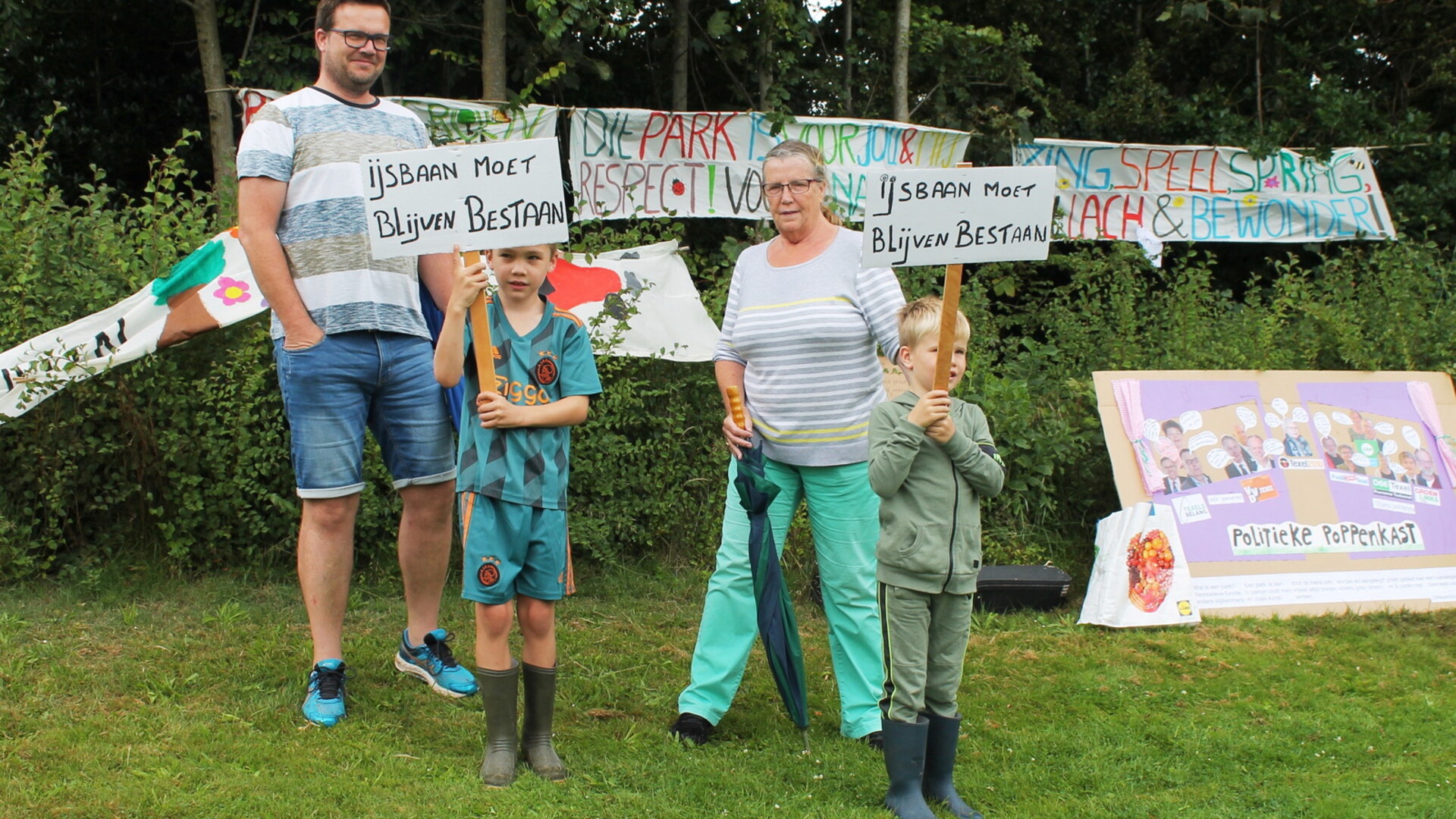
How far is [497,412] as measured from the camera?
11.1ft

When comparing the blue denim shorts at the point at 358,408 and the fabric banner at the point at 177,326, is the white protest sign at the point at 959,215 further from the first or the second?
the fabric banner at the point at 177,326

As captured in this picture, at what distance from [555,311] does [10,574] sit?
11.1ft

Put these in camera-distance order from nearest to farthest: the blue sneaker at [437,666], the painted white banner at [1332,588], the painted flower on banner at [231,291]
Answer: the blue sneaker at [437,666] < the painted flower on banner at [231,291] < the painted white banner at [1332,588]

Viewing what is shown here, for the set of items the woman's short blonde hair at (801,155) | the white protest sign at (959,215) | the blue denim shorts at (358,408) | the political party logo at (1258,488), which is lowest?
the political party logo at (1258,488)

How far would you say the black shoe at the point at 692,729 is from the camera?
4.00m

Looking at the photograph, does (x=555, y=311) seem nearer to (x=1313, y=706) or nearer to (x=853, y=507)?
(x=853, y=507)

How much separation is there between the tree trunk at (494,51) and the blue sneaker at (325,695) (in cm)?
510

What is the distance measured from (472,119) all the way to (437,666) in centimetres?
424

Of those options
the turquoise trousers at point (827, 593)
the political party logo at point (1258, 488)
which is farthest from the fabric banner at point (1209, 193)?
the turquoise trousers at point (827, 593)

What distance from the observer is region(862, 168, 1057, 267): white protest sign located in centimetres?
351

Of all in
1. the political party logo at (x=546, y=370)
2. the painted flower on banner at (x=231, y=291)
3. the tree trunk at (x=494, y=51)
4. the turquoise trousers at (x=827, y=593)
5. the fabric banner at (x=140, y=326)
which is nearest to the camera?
the political party logo at (x=546, y=370)

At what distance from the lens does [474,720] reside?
4039 mm

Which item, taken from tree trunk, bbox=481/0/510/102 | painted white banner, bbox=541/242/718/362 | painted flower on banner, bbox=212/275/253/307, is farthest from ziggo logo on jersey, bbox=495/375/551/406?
tree trunk, bbox=481/0/510/102

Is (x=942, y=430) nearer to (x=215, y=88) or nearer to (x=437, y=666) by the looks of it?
(x=437, y=666)
